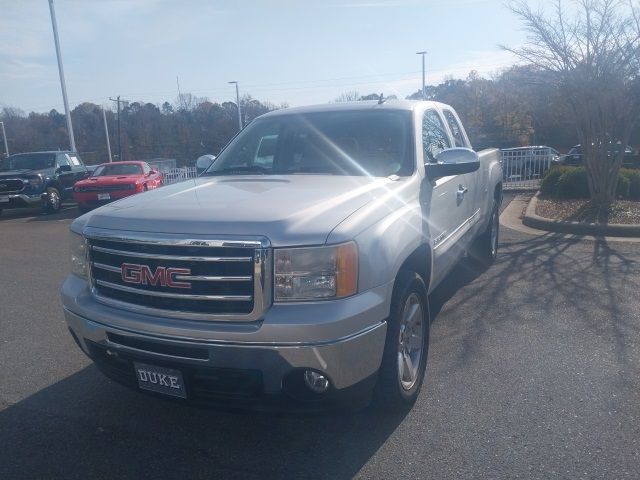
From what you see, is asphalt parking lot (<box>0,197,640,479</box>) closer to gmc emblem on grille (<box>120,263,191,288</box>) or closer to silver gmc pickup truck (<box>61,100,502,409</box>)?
silver gmc pickup truck (<box>61,100,502,409</box>)

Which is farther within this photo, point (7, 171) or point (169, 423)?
point (7, 171)

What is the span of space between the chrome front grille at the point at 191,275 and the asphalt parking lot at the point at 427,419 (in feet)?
2.22

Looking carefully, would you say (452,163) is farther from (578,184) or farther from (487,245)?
(578,184)

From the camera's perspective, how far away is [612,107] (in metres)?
10.3

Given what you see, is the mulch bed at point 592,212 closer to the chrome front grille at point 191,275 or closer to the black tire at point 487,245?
the black tire at point 487,245

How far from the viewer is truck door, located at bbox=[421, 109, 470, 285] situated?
4.32m

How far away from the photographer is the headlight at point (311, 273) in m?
2.91

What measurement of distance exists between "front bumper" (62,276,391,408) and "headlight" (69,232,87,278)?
0.53 metres

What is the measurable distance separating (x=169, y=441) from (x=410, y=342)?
→ 1.59 metres

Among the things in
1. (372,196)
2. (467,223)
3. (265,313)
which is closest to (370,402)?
(265,313)

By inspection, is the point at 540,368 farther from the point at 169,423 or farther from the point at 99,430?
the point at 99,430

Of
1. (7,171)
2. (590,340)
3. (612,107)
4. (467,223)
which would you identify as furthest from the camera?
(7,171)

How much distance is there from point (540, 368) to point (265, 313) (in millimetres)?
2375

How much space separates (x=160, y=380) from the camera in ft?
10.3
